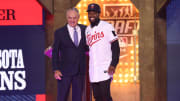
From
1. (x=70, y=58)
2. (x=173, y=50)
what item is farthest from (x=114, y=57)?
(x=173, y=50)

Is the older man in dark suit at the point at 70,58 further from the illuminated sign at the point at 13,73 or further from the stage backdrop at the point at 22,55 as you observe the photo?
the illuminated sign at the point at 13,73

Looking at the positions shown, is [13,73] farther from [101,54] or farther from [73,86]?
[101,54]

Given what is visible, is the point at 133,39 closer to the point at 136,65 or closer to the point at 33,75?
the point at 136,65

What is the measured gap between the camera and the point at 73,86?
3869 millimetres

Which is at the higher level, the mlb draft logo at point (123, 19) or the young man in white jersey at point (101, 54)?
the mlb draft logo at point (123, 19)

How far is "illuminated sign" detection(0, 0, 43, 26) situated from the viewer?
6020 millimetres

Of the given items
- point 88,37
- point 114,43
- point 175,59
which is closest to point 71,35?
point 88,37

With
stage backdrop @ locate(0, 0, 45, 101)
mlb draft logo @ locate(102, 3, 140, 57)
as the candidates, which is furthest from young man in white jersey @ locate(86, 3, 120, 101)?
stage backdrop @ locate(0, 0, 45, 101)

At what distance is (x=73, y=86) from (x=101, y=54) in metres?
0.54

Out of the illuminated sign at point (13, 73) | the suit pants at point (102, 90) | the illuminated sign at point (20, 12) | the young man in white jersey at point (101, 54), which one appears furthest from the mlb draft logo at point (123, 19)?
the suit pants at point (102, 90)

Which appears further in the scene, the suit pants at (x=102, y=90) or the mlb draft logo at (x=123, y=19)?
the mlb draft logo at (x=123, y=19)

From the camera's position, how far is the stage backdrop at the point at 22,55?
19.8 feet

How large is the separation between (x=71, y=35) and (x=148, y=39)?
2.37m

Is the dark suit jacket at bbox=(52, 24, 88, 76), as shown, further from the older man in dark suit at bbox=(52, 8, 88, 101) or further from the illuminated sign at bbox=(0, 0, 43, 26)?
the illuminated sign at bbox=(0, 0, 43, 26)
